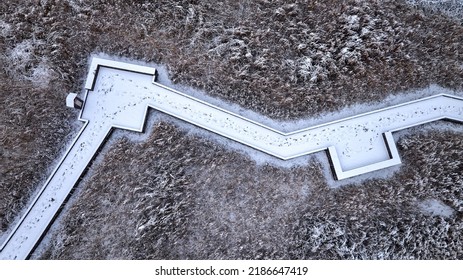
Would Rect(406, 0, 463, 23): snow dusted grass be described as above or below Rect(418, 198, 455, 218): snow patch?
above

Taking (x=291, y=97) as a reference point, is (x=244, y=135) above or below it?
below

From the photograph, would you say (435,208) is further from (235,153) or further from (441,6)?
(441,6)

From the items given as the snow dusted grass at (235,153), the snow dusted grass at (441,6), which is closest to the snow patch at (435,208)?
the snow dusted grass at (235,153)

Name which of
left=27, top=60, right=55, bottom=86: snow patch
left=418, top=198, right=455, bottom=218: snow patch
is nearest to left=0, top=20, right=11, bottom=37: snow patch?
left=27, top=60, right=55, bottom=86: snow patch

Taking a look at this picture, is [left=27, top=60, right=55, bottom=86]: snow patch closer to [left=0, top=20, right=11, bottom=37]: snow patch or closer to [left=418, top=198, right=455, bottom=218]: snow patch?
[left=0, top=20, right=11, bottom=37]: snow patch

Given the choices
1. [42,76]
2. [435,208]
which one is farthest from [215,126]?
[435,208]
